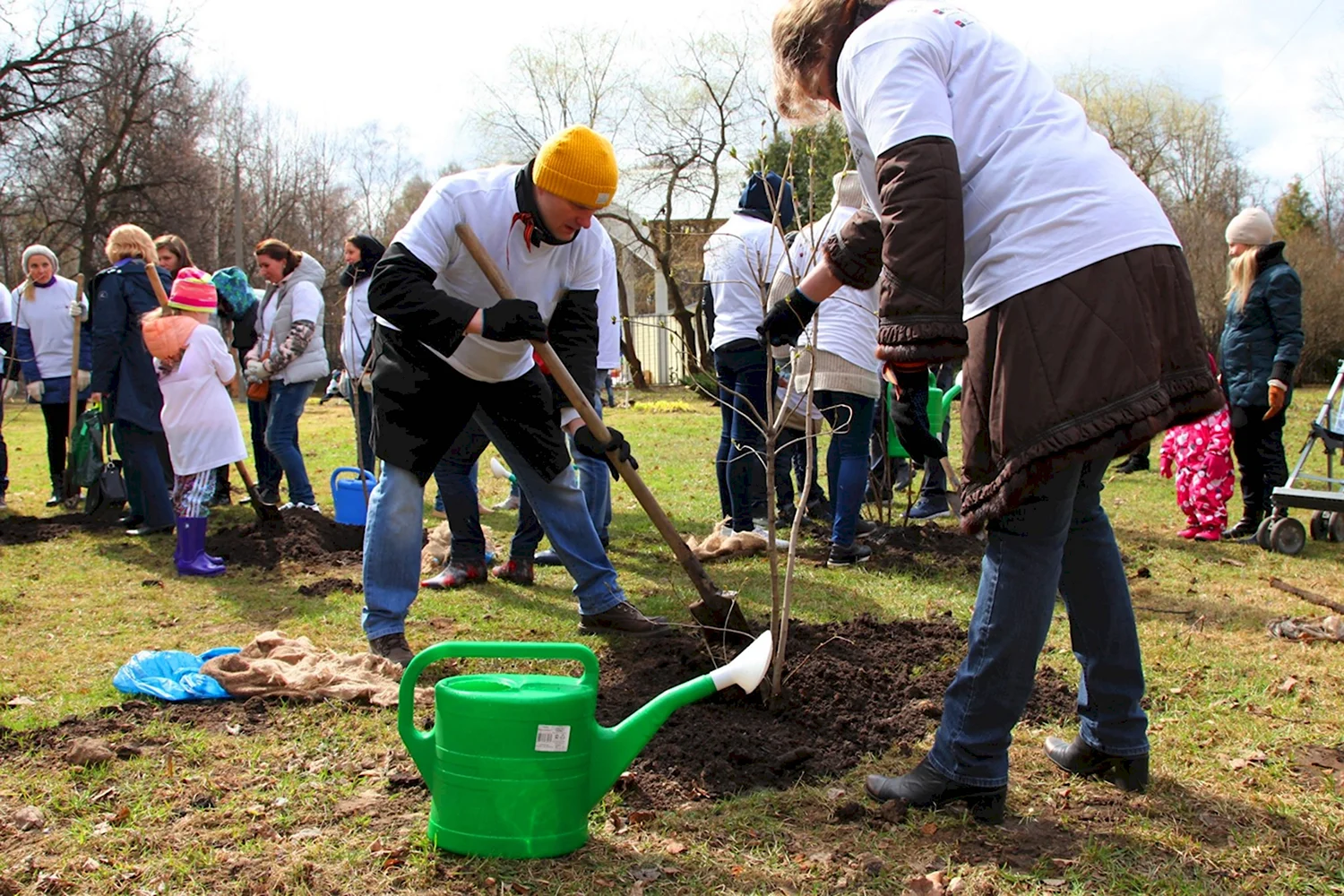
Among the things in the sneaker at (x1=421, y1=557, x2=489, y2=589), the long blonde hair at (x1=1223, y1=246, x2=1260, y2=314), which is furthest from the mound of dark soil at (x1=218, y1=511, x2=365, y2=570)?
the long blonde hair at (x1=1223, y1=246, x2=1260, y2=314)

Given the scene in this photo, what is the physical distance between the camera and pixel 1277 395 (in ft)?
22.1

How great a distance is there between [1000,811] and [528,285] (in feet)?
7.96

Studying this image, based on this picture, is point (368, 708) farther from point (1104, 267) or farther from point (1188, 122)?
point (1188, 122)

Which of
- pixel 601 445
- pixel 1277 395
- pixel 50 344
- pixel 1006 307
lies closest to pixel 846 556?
pixel 601 445

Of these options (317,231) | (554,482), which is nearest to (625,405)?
(554,482)

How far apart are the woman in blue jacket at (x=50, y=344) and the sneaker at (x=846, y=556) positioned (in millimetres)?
6251

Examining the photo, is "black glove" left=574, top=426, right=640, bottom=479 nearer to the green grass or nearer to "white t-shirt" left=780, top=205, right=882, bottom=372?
the green grass

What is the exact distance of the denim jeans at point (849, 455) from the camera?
570 centimetres

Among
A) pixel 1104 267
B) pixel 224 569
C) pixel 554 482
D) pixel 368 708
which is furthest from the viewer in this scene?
pixel 224 569

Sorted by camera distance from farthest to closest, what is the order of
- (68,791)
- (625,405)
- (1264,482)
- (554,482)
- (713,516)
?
(625,405)
(713,516)
(1264,482)
(554,482)
(68,791)

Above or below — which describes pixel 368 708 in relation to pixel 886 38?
below

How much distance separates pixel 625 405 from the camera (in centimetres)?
2161

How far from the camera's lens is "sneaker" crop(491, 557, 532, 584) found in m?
Answer: 5.58

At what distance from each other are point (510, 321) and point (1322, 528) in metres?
6.06
